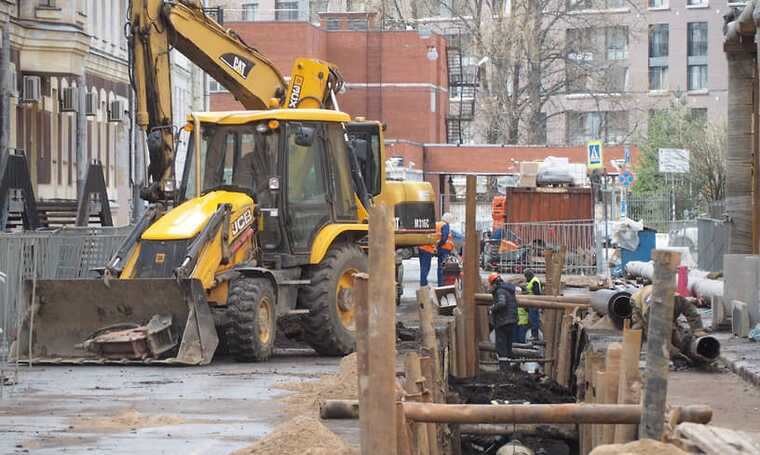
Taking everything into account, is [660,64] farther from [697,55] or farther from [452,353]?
[452,353]

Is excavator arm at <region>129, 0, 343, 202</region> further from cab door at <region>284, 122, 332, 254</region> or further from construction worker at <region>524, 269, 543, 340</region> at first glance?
construction worker at <region>524, 269, 543, 340</region>

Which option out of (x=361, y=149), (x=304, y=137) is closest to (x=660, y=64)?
(x=361, y=149)

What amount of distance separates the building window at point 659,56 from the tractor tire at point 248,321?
3316 inches

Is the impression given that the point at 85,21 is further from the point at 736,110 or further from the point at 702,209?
the point at 702,209

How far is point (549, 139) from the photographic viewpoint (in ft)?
313

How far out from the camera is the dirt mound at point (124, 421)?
13.8 meters

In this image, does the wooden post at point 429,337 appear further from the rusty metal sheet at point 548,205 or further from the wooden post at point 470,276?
the rusty metal sheet at point 548,205

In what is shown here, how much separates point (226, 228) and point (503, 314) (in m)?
4.15

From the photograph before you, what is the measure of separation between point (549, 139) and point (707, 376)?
78083 millimetres

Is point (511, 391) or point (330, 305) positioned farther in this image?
point (511, 391)

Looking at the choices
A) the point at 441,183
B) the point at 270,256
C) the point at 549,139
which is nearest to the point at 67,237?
the point at 270,256

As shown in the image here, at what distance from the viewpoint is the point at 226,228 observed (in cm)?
1967

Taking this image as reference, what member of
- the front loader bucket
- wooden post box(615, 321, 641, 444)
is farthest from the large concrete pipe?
wooden post box(615, 321, 641, 444)

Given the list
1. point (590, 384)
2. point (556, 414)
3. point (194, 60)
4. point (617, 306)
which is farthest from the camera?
point (194, 60)
